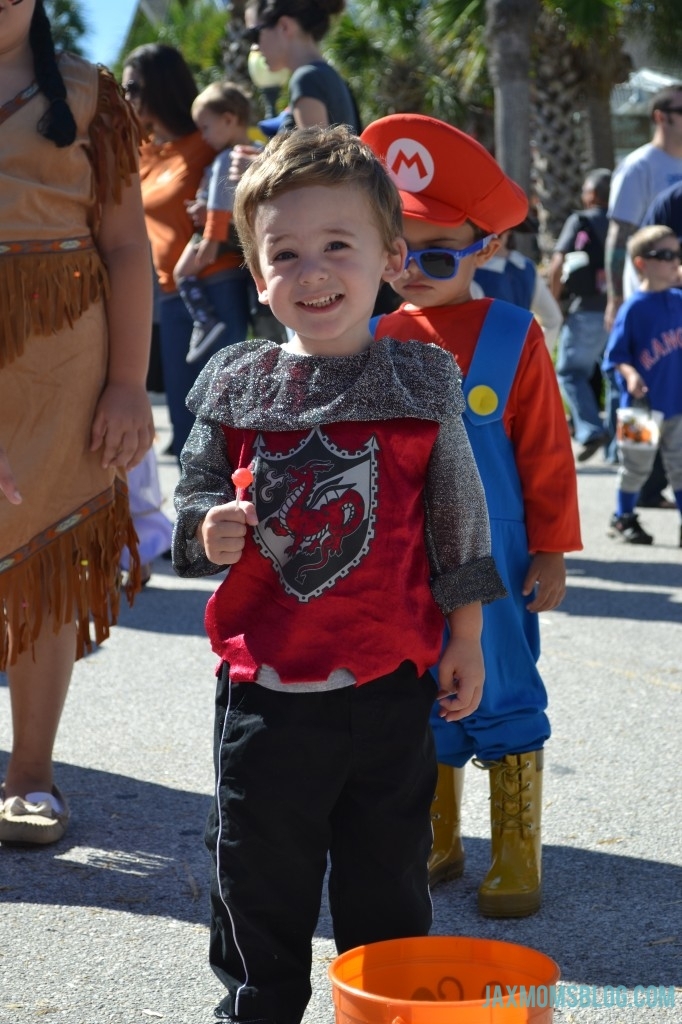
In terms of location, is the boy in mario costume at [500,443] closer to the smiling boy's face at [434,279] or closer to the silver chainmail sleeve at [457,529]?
the smiling boy's face at [434,279]

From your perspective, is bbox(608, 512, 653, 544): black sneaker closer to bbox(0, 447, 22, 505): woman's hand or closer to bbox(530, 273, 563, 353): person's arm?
bbox(530, 273, 563, 353): person's arm

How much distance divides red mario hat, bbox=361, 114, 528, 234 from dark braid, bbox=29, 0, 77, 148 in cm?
68

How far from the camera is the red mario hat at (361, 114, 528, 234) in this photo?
2859 mm

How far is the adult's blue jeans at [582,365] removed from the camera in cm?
900

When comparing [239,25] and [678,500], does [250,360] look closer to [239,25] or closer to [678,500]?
[678,500]

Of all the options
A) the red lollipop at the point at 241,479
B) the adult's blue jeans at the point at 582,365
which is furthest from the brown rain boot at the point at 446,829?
the adult's blue jeans at the point at 582,365

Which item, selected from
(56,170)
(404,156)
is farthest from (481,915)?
(56,170)

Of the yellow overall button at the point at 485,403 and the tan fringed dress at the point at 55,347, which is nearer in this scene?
the yellow overall button at the point at 485,403

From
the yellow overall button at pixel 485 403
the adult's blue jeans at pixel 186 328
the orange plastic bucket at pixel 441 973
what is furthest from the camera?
the adult's blue jeans at pixel 186 328

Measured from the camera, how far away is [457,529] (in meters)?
2.19

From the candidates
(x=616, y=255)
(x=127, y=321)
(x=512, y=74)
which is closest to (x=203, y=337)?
(x=616, y=255)

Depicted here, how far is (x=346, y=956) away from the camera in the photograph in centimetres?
196

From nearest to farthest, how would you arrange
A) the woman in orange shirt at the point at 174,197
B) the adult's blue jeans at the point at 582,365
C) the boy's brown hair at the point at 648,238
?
the woman in orange shirt at the point at 174,197 < the boy's brown hair at the point at 648,238 < the adult's blue jeans at the point at 582,365

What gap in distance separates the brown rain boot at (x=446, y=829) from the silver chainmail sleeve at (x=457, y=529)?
931 mm
